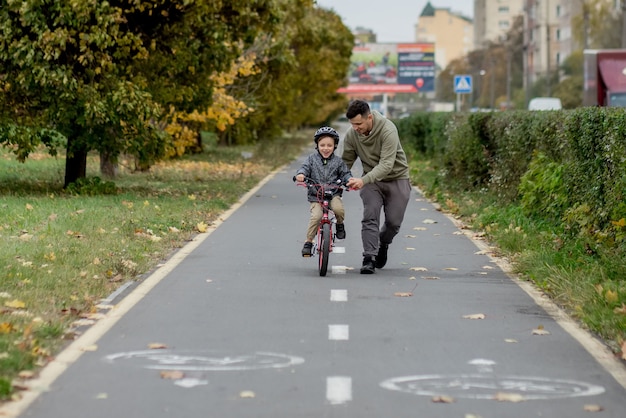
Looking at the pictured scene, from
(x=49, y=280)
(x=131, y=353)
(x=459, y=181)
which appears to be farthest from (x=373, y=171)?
(x=459, y=181)

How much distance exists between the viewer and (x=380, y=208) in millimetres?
12469

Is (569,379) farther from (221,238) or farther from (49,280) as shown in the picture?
(221,238)

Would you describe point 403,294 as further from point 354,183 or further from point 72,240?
point 72,240

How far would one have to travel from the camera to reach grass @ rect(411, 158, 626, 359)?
30.9 feet

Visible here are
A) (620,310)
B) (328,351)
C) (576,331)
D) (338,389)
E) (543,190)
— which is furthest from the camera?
(543,190)

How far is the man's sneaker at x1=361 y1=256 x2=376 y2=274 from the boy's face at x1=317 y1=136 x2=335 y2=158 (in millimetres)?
1045

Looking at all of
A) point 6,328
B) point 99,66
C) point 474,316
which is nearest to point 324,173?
point 474,316

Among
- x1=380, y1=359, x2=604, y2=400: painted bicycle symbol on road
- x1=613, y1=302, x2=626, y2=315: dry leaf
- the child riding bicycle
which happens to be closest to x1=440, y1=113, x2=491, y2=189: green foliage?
the child riding bicycle

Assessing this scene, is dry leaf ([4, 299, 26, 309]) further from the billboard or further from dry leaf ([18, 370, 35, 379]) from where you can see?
the billboard

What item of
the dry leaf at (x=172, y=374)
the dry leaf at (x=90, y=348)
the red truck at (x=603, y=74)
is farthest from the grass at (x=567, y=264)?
the red truck at (x=603, y=74)

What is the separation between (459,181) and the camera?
24.4 meters

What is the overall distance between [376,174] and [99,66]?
10.3m

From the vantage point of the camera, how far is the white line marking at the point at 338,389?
6.87 m

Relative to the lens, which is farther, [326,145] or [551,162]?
[551,162]
